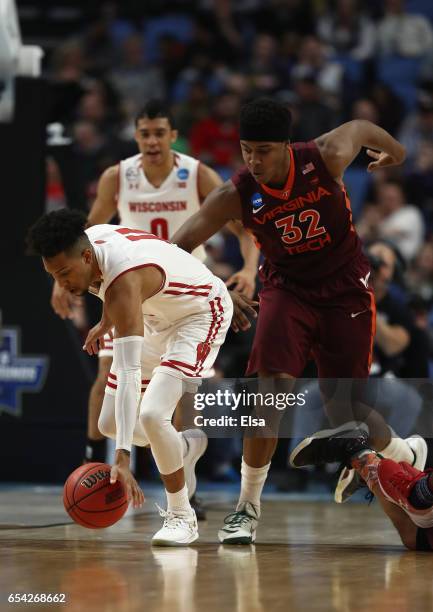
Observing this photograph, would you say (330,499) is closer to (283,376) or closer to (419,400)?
(419,400)

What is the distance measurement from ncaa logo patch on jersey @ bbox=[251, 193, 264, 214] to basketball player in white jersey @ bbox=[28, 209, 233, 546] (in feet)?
1.22

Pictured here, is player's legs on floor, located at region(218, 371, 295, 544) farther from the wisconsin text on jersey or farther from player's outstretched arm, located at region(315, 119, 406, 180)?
the wisconsin text on jersey

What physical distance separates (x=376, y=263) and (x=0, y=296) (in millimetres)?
2882

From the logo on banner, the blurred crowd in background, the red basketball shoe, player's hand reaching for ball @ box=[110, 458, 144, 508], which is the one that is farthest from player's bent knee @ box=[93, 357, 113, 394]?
the blurred crowd in background

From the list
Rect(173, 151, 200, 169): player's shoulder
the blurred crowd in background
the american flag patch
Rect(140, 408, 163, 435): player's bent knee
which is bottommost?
Rect(140, 408, 163, 435): player's bent knee

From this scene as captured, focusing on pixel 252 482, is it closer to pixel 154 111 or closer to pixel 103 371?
pixel 103 371

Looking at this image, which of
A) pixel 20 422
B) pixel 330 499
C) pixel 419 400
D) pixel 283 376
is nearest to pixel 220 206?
pixel 283 376

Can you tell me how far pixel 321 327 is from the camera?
546cm

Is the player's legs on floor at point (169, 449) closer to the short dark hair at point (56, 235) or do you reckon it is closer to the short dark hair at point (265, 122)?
the short dark hair at point (56, 235)

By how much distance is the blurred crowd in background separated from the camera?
11195mm

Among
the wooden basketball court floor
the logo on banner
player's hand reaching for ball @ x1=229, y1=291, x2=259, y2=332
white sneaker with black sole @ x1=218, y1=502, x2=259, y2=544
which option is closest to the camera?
the wooden basketball court floor

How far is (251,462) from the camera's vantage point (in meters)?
5.39

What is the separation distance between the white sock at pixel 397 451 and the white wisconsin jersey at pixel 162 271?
1115 mm

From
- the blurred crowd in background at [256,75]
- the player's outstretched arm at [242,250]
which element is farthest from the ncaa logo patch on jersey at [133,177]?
the blurred crowd in background at [256,75]
